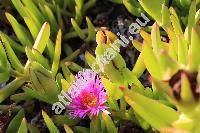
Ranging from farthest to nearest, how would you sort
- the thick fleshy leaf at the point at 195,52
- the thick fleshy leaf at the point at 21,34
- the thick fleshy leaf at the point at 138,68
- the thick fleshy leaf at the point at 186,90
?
the thick fleshy leaf at the point at 21,34
the thick fleshy leaf at the point at 138,68
the thick fleshy leaf at the point at 195,52
the thick fleshy leaf at the point at 186,90

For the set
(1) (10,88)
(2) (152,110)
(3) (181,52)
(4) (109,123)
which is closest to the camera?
(2) (152,110)

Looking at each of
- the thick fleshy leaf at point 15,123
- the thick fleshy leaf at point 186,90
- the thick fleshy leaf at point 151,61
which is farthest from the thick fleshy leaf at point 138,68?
the thick fleshy leaf at point 186,90

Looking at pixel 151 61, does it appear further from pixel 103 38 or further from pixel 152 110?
pixel 103 38

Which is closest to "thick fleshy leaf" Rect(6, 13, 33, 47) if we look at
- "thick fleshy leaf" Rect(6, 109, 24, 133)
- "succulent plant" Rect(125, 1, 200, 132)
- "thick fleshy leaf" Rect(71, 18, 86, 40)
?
"thick fleshy leaf" Rect(71, 18, 86, 40)

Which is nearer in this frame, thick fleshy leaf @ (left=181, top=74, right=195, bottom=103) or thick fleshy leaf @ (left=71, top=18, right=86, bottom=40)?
thick fleshy leaf @ (left=181, top=74, right=195, bottom=103)

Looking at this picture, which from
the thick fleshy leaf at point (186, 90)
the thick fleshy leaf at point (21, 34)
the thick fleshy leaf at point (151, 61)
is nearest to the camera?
the thick fleshy leaf at point (186, 90)

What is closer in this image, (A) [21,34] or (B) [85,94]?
(B) [85,94]

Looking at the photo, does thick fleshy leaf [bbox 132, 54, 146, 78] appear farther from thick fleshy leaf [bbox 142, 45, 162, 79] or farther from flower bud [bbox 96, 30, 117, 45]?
thick fleshy leaf [bbox 142, 45, 162, 79]

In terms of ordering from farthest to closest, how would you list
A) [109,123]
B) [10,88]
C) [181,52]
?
[10,88] → [109,123] → [181,52]

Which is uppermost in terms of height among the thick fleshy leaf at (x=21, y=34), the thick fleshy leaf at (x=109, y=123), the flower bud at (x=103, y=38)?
the thick fleshy leaf at (x=21, y=34)

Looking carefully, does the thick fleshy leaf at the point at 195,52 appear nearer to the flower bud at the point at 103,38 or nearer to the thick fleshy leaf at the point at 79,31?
the flower bud at the point at 103,38

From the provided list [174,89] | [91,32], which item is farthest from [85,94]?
[174,89]
